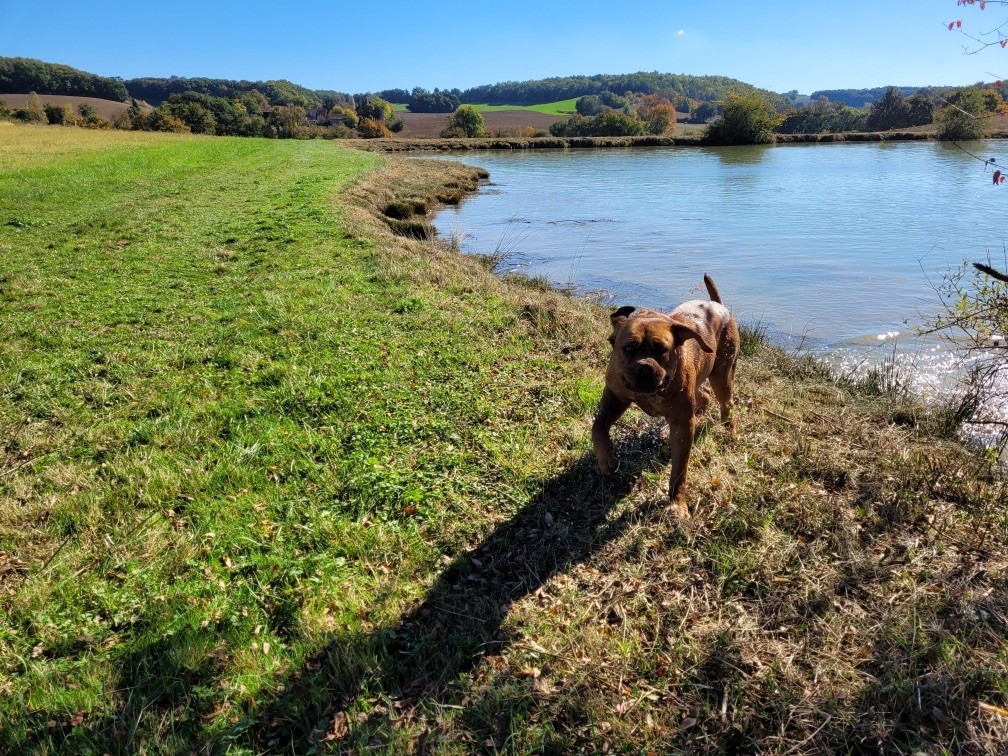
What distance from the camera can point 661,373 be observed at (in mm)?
3852

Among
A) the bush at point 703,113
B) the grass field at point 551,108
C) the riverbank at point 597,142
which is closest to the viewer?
the riverbank at point 597,142

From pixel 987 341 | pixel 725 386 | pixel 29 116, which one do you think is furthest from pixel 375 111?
pixel 725 386

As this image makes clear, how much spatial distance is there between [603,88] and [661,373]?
196431 millimetres

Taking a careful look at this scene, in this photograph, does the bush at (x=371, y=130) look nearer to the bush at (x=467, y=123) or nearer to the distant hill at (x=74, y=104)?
the bush at (x=467, y=123)

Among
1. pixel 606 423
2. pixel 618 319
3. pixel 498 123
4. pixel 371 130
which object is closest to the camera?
pixel 618 319

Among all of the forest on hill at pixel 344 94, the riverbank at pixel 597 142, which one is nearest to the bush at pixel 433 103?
the forest on hill at pixel 344 94

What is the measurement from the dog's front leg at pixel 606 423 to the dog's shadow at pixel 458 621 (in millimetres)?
332

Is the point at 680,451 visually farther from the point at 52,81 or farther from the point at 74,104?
the point at 52,81

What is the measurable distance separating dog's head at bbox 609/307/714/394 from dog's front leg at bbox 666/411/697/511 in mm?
463

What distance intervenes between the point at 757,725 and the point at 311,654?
2.38 meters

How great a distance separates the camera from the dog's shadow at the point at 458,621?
118 inches

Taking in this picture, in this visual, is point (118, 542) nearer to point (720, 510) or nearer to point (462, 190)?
point (720, 510)

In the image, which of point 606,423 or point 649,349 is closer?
point 649,349

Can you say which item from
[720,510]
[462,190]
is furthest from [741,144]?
[720,510]
